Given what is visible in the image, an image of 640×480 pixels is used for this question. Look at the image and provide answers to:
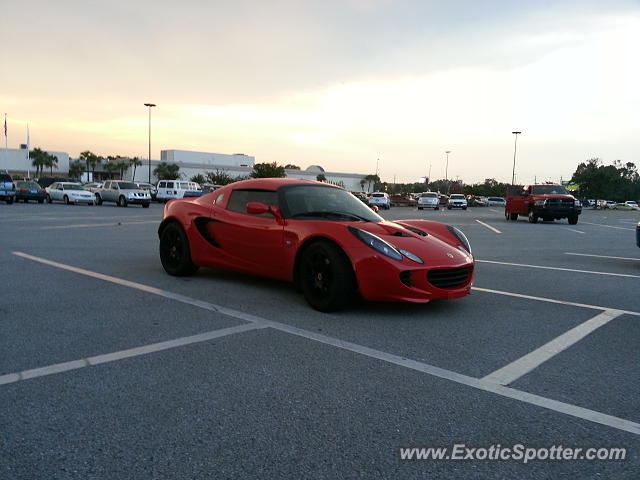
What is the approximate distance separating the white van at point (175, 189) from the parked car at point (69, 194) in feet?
19.8

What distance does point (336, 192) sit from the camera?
665 cm

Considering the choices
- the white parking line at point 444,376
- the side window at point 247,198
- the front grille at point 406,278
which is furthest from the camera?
the side window at point 247,198

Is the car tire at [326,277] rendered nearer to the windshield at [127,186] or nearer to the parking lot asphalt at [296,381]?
the parking lot asphalt at [296,381]

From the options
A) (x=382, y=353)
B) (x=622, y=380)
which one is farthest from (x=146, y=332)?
(x=622, y=380)

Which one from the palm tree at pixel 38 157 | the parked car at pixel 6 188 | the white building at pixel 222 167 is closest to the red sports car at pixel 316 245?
the parked car at pixel 6 188

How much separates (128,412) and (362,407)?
129cm

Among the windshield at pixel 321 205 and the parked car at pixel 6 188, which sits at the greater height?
the windshield at pixel 321 205

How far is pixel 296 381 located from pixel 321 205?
299cm

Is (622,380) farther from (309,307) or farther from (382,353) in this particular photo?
(309,307)

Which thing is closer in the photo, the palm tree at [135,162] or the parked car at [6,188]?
the parked car at [6,188]

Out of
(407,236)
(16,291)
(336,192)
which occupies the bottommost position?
(16,291)

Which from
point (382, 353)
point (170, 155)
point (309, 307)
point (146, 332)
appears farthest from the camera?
point (170, 155)

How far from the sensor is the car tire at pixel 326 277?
524 centimetres

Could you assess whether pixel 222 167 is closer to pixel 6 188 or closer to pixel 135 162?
pixel 135 162
